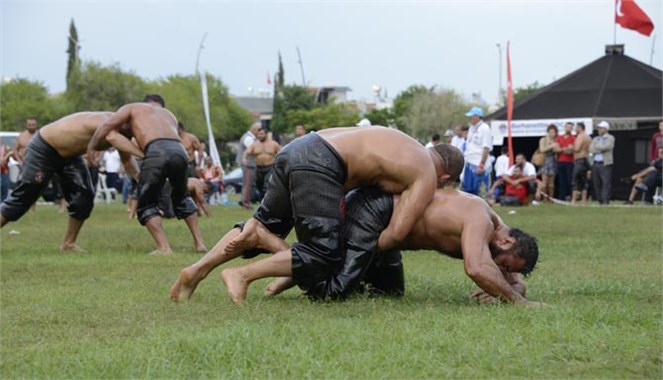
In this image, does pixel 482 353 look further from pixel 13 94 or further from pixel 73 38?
pixel 73 38

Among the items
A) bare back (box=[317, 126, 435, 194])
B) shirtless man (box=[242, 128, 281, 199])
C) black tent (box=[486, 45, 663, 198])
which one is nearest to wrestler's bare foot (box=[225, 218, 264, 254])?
bare back (box=[317, 126, 435, 194])

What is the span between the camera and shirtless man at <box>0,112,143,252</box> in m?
11.7

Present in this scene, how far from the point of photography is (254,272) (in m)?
7.25

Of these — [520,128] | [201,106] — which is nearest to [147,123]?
[520,128]

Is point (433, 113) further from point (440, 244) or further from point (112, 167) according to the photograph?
→ point (440, 244)

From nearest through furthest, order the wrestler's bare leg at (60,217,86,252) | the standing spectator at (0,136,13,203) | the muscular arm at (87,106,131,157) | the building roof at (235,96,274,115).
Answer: the muscular arm at (87,106,131,157), the wrestler's bare leg at (60,217,86,252), the standing spectator at (0,136,13,203), the building roof at (235,96,274,115)

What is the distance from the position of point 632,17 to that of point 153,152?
17.4 m

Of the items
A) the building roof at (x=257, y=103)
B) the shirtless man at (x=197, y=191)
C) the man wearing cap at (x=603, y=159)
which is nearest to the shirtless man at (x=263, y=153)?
the shirtless man at (x=197, y=191)

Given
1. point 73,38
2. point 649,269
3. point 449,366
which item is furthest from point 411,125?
point 449,366

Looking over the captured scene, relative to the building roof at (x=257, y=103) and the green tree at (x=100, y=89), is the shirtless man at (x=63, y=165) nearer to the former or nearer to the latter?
the green tree at (x=100, y=89)

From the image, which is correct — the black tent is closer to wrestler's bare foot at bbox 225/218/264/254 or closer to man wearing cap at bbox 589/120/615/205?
man wearing cap at bbox 589/120/615/205

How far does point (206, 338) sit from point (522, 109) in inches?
1023

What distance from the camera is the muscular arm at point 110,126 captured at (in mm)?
11180

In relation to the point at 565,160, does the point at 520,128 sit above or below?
above
